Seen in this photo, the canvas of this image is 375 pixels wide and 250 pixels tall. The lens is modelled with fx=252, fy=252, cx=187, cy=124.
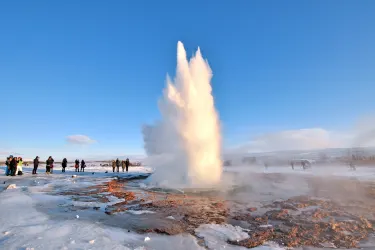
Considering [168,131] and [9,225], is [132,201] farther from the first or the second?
[168,131]

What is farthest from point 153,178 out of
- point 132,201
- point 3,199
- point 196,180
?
point 3,199

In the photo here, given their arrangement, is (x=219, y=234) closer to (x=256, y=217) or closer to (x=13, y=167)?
(x=256, y=217)

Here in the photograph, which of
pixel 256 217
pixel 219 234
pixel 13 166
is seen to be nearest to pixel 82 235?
pixel 219 234

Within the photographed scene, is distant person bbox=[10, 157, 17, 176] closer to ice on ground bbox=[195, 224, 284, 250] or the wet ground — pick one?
the wet ground

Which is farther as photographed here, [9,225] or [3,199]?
[3,199]

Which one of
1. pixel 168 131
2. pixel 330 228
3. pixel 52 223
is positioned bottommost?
pixel 330 228

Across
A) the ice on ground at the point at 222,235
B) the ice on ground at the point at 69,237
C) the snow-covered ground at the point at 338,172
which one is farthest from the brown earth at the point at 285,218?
the snow-covered ground at the point at 338,172

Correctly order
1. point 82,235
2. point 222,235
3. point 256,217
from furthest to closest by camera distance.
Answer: point 256,217 → point 222,235 → point 82,235

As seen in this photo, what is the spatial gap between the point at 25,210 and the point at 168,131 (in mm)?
12566

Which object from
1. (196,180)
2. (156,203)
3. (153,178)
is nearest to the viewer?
(156,203)

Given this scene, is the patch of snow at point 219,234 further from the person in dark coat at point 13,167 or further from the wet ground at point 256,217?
the person in dark coat at point 13,167

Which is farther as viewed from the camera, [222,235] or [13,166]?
[13,166]

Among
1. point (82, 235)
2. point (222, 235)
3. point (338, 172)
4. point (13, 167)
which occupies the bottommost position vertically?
point (222, 235)

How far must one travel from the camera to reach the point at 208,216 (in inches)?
351
